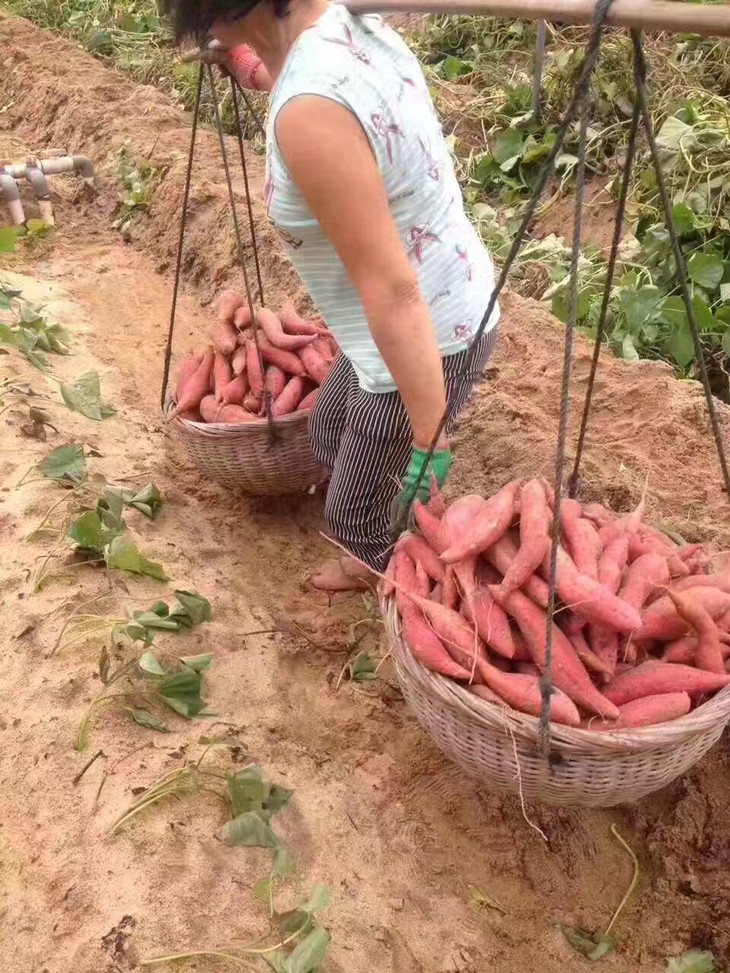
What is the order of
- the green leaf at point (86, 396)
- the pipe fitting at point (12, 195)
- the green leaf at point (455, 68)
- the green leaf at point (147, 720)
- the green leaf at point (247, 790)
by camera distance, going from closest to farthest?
the green leaf at point (247, 790) → the green leaf at point (147, 720) → the green leaf at point (86, 396) → the pipe fitting at point (12, 195) → the green leaf at point (455, 68)

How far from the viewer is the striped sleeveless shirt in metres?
1.52

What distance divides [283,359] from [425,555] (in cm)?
124

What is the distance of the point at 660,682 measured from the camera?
155 cm

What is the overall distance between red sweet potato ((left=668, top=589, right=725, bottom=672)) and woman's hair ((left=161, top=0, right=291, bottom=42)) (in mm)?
1327

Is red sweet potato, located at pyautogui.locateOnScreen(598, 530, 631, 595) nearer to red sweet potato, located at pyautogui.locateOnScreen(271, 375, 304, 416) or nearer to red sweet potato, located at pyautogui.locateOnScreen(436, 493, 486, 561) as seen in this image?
red sweet potato, located at pyautogui.locateOnScreen(436, 493, 486, 561)

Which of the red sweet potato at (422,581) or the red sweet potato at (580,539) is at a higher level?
the red sweet potato at (580,539)

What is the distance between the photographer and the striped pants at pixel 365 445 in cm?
209

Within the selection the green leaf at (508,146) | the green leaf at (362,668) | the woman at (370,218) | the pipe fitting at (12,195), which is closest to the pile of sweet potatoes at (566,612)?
the woman at (370,218)

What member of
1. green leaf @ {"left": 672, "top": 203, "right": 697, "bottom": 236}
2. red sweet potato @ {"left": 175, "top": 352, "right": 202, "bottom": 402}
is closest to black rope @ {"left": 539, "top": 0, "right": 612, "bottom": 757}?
red sweet potato @ {"left": 175, "top": 352, "right": 202, "bottom": 402}

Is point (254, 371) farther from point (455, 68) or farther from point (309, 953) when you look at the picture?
point (455, 68)

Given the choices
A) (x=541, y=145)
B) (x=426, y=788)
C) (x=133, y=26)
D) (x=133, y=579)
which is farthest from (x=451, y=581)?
(x=133, y=26)

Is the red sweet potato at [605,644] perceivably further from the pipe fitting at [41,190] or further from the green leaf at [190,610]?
the pipe fitting at [41,190]

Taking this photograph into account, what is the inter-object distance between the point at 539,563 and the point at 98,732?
1174 millimetres

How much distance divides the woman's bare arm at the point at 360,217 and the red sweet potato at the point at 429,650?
50 cm
